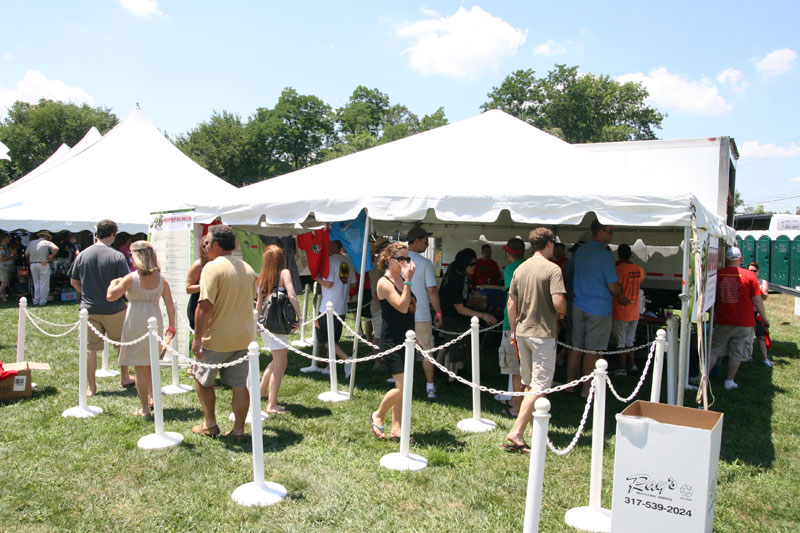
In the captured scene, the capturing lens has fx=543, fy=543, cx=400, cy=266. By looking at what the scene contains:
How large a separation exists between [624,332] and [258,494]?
510cm

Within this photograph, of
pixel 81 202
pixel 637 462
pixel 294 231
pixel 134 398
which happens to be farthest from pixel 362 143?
pixel 637 462

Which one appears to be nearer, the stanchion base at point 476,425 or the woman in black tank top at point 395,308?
the woman in black tank top at point 395,308

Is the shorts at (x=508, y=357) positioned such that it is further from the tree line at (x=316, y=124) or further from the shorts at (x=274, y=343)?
the tree line at (x=316, y=124)

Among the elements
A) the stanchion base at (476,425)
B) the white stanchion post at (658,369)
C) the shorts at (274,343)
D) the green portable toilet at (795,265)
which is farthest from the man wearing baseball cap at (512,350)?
the green portable toilet at (795,265)

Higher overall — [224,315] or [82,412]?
[224,315]

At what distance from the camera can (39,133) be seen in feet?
141

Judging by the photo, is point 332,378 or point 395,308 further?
point 332,378

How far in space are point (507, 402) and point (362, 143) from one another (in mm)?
38445

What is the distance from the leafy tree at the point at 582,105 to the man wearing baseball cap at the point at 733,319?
40375mm

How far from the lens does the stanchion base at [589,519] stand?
3.35m

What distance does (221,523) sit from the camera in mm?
3340

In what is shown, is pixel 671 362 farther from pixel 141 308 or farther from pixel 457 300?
pixel 141 308

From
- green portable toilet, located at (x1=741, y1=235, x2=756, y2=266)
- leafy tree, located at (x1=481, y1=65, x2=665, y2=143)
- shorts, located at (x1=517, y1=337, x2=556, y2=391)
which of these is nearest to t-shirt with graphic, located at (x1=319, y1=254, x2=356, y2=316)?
shorts, located at (x1=517, y1=337, x2=556, y2=391)

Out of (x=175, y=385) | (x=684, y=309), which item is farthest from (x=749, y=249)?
(x=175, y=385)
